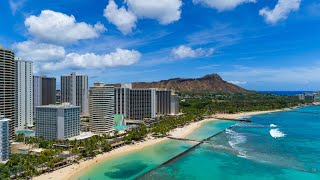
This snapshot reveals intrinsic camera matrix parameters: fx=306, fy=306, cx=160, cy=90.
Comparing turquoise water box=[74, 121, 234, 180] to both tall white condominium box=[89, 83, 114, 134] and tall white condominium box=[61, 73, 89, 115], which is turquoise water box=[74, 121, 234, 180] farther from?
tall white condominium box=[61, 73, 89, 115]

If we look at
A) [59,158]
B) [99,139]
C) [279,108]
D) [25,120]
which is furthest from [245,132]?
[279,108]

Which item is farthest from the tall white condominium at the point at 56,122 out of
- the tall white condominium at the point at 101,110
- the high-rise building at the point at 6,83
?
the tall white condominium at the point at 101,110

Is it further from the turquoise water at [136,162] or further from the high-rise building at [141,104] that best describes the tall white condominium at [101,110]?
the high-rise building at [141,104]

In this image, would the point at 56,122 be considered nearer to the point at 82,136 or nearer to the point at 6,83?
the point at 82,136

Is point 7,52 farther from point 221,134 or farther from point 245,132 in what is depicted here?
point 245,132

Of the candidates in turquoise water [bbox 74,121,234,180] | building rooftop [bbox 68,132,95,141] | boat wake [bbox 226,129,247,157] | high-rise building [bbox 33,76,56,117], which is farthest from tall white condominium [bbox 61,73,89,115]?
boat wake [bbox 226,129,247,157]

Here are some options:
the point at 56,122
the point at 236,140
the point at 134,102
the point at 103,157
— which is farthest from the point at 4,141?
the point at 134,102
